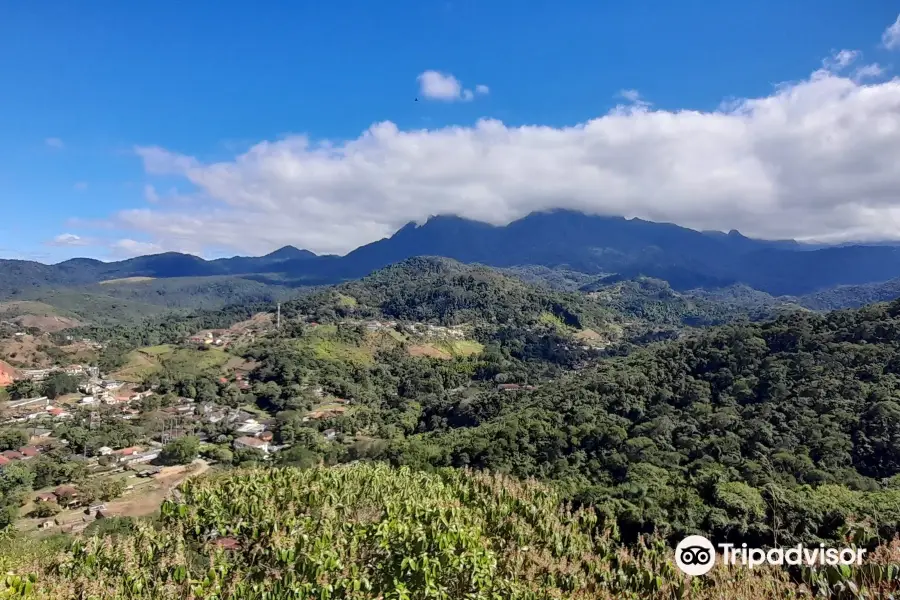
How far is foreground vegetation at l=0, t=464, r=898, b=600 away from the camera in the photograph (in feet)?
18.1

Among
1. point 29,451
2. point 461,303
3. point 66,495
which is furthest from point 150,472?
point 461,303

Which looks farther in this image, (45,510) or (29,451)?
(29,451)

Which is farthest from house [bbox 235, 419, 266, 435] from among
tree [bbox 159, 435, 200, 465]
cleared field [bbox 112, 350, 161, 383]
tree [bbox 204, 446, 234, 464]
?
cleared field [bbox 112, 350, 161, 383]

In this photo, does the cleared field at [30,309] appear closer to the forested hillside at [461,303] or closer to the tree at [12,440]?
the forested hillside at [461,303]

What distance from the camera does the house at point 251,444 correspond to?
39.9 m

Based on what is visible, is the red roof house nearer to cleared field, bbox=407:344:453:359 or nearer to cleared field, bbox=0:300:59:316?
cleared field, bbox=407:344:453:359

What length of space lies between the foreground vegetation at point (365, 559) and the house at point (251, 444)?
3193 centimetres

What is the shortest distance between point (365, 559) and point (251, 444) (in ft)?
127

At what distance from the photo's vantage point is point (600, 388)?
124ft

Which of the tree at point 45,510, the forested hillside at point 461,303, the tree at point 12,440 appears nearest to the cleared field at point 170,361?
the tree at point 12,440

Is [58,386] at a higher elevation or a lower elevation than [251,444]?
higher

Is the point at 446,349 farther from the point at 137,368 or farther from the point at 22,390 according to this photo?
the point at 22,390

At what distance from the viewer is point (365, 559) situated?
255 inches

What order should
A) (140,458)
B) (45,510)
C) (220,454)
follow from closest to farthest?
(45,510) → (140,458) → (220,454)
